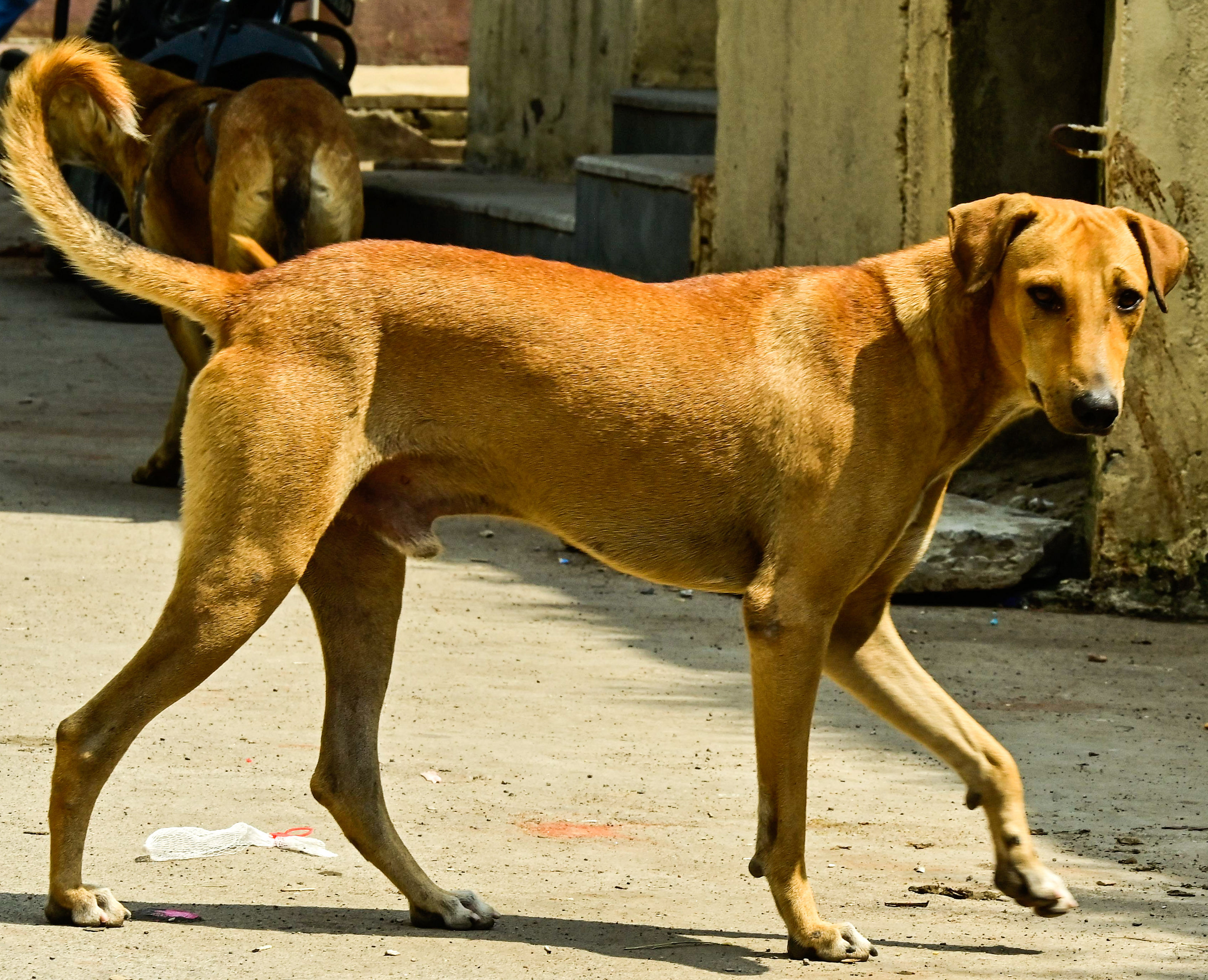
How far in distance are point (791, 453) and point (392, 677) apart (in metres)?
2.64

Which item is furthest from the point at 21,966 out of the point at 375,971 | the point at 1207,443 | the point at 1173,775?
the point at 1207,443

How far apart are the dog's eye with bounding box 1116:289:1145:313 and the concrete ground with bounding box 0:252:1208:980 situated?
4.59ft

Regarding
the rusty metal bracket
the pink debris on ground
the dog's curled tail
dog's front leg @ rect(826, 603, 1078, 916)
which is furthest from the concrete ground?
the rusty metal bracket

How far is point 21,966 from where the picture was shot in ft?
12.6

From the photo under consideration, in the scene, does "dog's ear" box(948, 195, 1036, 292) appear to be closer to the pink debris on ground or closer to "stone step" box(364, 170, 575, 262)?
the pink debris on ground

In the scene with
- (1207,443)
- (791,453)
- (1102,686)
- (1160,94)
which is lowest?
(1102,686)

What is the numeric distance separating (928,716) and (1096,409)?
93 cm

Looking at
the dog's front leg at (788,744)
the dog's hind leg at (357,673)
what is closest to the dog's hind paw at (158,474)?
the dog's hind leg at (357,673)

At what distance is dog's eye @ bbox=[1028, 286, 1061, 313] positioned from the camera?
410 cm

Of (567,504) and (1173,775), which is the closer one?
(567,504)

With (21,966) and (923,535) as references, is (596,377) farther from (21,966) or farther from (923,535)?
(21,966)

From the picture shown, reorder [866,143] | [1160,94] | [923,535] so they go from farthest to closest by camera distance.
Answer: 1. [866,143]
2. [1160,94]
3. [923,535]

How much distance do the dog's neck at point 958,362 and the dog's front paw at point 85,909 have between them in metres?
2.06

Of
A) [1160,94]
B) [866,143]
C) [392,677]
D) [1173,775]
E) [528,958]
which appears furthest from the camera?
[866,143]
